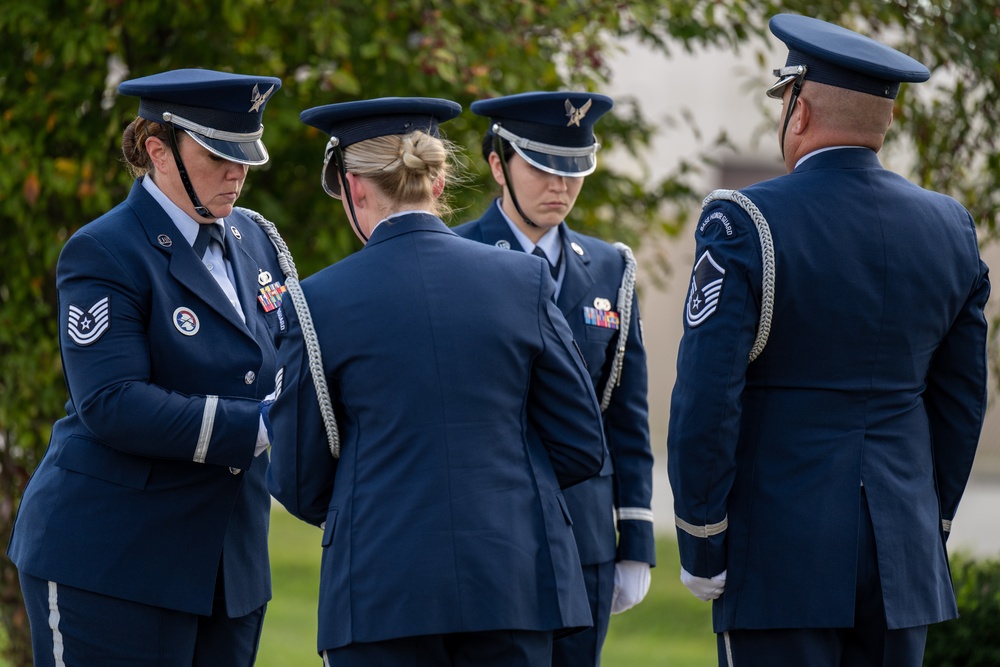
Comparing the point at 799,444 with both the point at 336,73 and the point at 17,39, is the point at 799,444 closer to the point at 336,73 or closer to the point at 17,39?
the point at 336,73

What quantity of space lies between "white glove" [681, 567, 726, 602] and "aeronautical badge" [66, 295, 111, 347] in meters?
1.42

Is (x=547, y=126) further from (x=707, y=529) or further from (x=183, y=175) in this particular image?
(x=707, y=529)

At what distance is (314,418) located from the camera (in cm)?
243

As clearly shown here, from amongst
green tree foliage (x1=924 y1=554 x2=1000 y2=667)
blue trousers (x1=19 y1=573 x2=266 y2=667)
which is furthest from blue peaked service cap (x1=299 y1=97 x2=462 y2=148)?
green tree foliage (x1=924 y1=554 x2=1000 y2=667)

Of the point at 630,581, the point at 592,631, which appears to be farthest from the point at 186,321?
the point at 630,581

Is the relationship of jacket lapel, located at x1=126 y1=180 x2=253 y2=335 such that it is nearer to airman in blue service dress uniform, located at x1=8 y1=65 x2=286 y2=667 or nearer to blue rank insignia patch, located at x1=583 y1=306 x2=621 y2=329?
airman in blue service dress uniform, located at x1=8 y1=65 x2=286 y2=667

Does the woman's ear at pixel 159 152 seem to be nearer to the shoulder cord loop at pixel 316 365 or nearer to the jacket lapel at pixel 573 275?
the shoulder cord loop at pixel 316 365

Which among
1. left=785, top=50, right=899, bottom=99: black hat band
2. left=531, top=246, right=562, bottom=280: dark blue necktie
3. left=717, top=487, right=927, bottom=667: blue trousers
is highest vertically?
left=785, top=50, right=899, bottom=99: black hat band

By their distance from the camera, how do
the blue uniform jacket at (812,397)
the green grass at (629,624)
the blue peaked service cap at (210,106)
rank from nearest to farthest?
1. the blue uniform jacket at (812,397)
2. the blue peaked service cap at (210,106)
3. the green grass at (629,624)

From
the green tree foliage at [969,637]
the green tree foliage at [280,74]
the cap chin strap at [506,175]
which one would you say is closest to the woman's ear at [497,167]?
the cap chin strap at [506,175]

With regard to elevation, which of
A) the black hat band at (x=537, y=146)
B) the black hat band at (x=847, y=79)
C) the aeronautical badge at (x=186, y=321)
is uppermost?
the black hat band at (x=847, y=79)

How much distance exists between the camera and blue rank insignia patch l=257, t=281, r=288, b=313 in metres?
3.15

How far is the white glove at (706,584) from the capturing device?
2.71 m

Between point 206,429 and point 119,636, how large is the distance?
1.77ft
